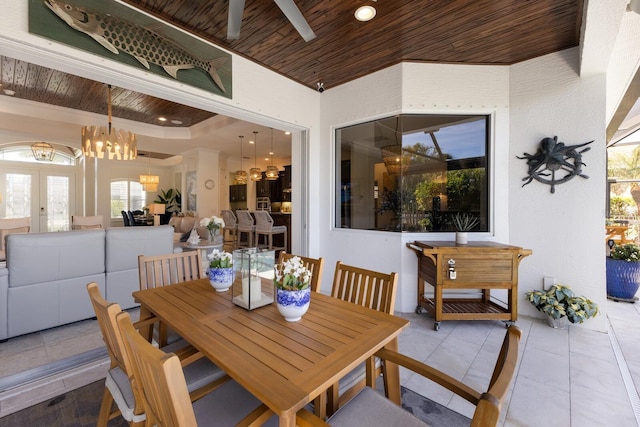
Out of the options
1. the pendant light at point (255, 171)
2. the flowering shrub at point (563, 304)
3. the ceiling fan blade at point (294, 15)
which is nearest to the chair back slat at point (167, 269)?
the ceiling fan blade at point (294, 15)

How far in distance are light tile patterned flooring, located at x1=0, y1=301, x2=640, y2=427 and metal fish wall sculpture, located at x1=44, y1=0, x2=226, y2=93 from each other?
2.47 m

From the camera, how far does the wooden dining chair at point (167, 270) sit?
196 cm

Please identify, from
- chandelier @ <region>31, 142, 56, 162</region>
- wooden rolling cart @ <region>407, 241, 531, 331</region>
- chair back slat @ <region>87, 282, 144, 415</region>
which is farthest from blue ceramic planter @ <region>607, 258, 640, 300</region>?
chandelier @ <region>31, 142, 56, 162</region>

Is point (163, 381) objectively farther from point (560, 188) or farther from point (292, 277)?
point (560, 188)

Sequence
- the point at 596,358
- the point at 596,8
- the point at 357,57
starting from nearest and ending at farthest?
the point at 596,8
the point at 596,358
the point at 357,57

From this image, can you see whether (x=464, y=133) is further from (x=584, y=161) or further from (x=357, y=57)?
(x=357, y=57)

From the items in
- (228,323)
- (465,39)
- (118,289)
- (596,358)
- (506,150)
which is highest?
(465,39)

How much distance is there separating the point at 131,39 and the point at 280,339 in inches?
100

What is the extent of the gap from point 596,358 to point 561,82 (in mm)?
2609

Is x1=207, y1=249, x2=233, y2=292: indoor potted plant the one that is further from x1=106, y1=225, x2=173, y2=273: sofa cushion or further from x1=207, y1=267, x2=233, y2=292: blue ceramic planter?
x1=106, y1=225, x2=173, y2=273: sofa cushion

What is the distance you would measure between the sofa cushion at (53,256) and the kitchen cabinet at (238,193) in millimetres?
7158

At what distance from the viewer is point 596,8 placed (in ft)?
5.98

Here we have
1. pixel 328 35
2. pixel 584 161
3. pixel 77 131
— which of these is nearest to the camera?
pixel 328 35

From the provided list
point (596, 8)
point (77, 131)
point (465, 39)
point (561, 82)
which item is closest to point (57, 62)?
point (465, 39)
